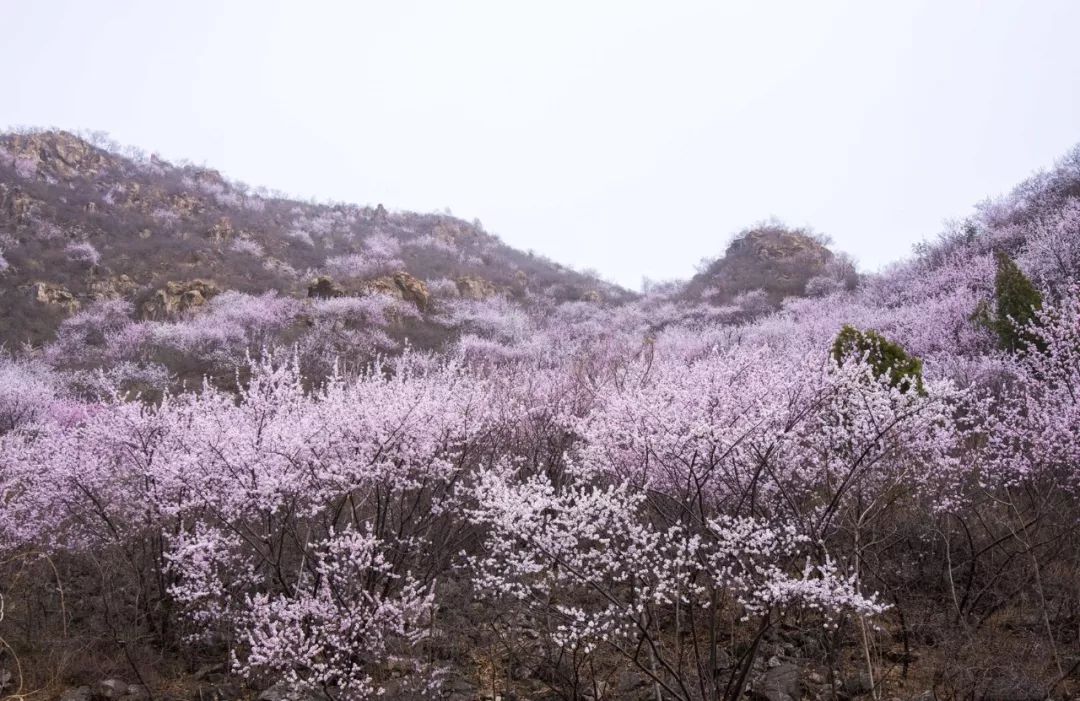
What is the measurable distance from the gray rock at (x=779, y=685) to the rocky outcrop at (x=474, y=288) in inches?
1372

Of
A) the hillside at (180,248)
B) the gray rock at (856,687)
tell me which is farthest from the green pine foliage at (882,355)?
the hillside at (180,248)

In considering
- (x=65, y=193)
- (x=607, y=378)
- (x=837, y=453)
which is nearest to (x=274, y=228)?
(x=65, y=193)

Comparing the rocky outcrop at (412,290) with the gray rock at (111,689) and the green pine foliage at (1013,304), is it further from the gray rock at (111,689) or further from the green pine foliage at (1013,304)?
the gray rock at (111,689)

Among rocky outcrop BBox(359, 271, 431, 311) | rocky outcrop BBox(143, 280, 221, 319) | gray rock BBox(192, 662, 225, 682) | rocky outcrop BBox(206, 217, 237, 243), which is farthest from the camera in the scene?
rocky outcrop BBox(206, 217, 237, 243)

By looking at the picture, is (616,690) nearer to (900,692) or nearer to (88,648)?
(900,692)

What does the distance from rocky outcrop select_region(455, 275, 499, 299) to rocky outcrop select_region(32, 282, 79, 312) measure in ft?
65.4

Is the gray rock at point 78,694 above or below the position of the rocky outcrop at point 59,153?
below

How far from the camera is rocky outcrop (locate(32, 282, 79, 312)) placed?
28766 mm

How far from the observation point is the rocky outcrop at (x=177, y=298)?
2988cm

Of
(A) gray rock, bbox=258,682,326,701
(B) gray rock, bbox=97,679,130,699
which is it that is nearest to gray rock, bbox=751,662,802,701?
(A) gray rock, bbox=258,682,326,701

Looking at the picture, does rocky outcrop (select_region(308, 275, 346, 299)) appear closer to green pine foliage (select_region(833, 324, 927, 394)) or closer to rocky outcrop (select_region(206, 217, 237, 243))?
rocky outcrop (select_region(206, 217, 237, 243))

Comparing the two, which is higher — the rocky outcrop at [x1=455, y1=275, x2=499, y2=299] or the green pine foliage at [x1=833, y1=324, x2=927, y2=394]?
the rocky outcrop at [x1=455, y1=275, x2=499, y2=299]

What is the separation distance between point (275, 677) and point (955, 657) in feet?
24.6

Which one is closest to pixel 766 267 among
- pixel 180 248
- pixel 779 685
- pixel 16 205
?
pixel 180 248
